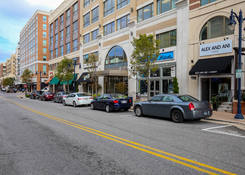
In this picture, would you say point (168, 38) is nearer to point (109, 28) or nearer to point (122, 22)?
point (122, 22)

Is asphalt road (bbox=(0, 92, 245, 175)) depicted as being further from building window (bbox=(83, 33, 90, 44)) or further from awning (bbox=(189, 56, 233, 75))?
building window (bbox=(83, 33, 90, 44))

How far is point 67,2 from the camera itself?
42406 millimetres

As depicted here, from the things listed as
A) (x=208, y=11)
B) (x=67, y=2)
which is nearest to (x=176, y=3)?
(x=208, y=11)

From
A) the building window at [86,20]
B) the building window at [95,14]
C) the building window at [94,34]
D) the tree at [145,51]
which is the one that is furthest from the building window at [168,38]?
the building window at [86,20]

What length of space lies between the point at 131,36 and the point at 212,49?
11149mm

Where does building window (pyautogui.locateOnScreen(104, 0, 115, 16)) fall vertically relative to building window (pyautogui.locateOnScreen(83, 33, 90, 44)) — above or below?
above

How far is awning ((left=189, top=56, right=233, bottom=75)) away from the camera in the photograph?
13.7 meters

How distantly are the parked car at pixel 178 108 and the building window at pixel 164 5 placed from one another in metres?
12.2

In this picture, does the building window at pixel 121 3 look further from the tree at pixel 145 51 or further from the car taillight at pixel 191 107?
the car taillight at pixel 191 107

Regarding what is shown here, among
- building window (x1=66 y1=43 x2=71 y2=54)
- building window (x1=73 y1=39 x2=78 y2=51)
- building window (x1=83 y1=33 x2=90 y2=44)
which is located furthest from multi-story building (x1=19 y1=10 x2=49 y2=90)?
building window (x1=83 y1=33 x2=90 y2=44)

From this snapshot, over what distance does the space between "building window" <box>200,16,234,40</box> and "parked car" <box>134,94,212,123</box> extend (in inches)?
300

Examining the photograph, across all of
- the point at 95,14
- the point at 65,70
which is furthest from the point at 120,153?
the point at 95,14

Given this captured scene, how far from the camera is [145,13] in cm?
2258

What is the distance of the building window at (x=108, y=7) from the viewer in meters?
28.4
